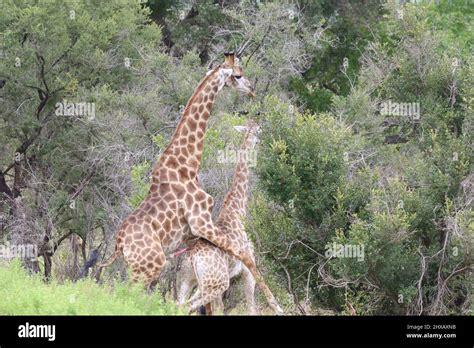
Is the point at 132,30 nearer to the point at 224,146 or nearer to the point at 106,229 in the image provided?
the point at 106,229

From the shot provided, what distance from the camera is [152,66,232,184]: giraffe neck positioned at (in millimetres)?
13945

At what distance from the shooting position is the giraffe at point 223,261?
13.9 m

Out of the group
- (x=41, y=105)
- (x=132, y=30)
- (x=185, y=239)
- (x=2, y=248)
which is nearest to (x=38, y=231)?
(x=2, y=248)

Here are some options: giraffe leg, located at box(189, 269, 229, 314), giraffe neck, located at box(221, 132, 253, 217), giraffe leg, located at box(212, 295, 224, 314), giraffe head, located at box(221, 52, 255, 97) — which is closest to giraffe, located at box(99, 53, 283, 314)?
giraffe head, located at box(221, 52, 255, 97)

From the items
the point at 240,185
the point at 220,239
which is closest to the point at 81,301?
the point at 220,239

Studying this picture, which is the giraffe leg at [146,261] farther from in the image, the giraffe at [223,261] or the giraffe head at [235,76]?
the giraffe head at [235,76]

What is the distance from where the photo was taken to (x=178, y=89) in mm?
23750

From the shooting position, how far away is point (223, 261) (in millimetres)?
14055

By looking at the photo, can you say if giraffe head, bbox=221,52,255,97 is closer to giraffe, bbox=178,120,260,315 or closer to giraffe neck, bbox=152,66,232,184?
giraffe neck, bbox=152,66,232,184

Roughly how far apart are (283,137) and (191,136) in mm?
1966

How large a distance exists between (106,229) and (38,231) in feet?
4.37

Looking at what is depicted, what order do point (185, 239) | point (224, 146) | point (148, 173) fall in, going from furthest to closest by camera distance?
point (148, 173), point (224, 146), point (185, 239)

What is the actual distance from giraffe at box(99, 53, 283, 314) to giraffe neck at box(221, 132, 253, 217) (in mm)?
658

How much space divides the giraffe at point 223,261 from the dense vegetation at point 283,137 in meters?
0.43
